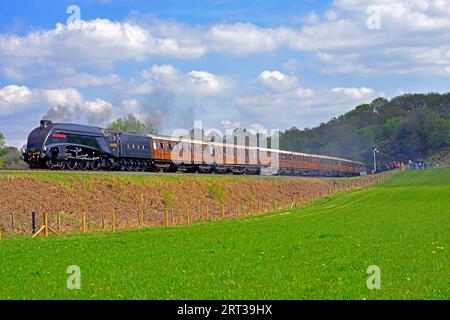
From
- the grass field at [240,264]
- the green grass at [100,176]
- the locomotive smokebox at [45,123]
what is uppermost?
the locomotive smokebox at [45,123]

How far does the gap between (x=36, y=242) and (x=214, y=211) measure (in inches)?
1050

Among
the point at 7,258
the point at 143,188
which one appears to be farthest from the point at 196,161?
the point at 7,258

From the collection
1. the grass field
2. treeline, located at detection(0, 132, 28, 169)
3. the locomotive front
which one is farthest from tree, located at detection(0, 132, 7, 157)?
the grass field

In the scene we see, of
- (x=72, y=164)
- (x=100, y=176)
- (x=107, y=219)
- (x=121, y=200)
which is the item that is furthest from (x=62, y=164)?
(x=107, y=219)

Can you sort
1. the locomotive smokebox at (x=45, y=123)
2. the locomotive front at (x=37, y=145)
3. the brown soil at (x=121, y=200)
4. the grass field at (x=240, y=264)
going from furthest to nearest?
the locomotive smokebox at (x=45, y=123) → the locomotive front at (x=37, y=145) → the brown soil at (x=121, y=200) → the grass field at (x=240, y=264)

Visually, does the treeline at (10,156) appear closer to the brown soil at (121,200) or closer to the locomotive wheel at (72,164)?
the brown soil at (121,200)

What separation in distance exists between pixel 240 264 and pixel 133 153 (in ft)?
122

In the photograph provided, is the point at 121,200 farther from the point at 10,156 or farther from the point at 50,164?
the point at 10,156

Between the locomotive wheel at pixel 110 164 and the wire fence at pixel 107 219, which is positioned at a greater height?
the locomotive wheel at pixel 110 164

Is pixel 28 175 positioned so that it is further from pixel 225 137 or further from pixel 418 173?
pixel 418 173

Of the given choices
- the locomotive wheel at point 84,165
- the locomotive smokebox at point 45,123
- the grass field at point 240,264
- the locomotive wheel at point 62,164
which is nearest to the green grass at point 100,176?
the locomotive wheel at point 62,164

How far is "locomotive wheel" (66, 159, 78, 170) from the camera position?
45500 millimetres

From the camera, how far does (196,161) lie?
60.5m

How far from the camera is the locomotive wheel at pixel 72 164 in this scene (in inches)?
1791
